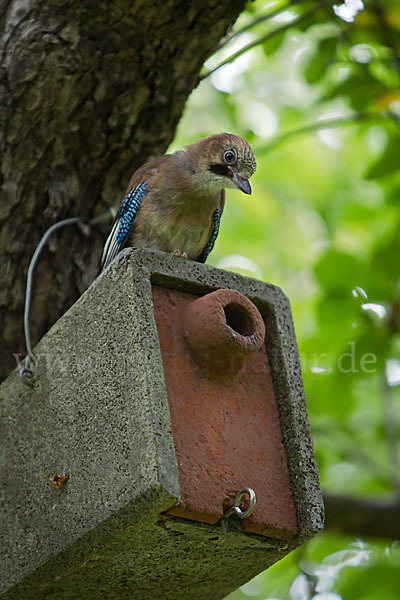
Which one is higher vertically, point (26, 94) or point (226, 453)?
point (26, 94)

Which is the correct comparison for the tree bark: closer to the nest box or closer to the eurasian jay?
the eurasian jay

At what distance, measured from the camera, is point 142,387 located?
2.58 meters

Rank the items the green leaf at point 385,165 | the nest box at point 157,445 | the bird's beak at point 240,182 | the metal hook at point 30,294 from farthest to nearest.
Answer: the green leaf at point 385,165 → the bird's beak at point 240,182 → the metal hook at point 30,294 → the nest box at point 157,445

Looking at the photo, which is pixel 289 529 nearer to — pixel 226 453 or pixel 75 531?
pixel 226 453

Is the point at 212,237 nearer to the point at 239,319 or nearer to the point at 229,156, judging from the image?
the point at 229,156

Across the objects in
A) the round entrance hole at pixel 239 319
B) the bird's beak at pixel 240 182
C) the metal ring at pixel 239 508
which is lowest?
the metal ring at pixel 239 508

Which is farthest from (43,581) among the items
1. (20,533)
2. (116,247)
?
(116,247)

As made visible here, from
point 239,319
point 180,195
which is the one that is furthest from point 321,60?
point 239,319

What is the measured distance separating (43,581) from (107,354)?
839mm

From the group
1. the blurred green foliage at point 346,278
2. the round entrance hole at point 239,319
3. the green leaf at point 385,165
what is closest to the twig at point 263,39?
the blurred green foliage at point 346,278

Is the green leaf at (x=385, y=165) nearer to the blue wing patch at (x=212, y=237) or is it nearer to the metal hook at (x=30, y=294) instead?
the blue wing patch at (x=212, y=237)

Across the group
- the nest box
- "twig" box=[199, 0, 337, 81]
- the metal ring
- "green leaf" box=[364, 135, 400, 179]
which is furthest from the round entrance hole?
"green leaf" box=[364, 135, 400, 179]

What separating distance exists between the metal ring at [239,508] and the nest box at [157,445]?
0.02m

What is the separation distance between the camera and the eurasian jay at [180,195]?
3842 millimetres
